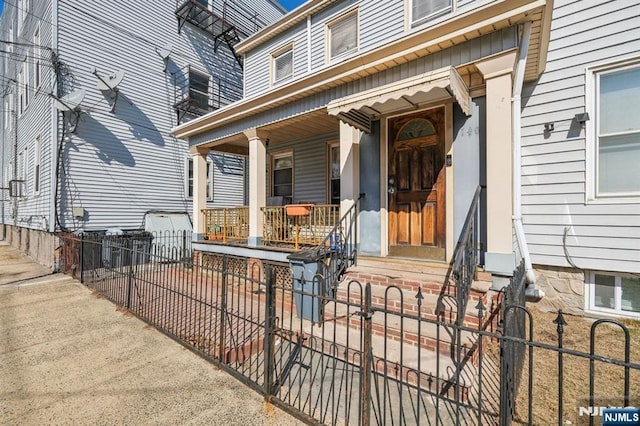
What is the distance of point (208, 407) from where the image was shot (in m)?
2.81

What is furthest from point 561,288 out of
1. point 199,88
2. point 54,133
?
point 199,88

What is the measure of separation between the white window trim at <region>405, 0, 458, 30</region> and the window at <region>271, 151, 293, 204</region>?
455 centimetres

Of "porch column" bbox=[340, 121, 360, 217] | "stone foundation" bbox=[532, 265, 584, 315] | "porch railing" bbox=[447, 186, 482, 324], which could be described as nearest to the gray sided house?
"porch column" bbox=[340, 121, 360, 217]

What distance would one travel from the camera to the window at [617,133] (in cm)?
445

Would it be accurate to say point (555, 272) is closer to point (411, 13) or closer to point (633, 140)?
point (633, 140)

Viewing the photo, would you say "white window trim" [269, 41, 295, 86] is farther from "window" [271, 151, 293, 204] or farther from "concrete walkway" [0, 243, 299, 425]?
"concrete walkway" [0, 243, 299, 425]

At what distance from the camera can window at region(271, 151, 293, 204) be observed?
9547mm

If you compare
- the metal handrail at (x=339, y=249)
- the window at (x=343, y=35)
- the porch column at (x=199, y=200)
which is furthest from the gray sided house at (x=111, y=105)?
the metal handrail at (x=339, y=249)

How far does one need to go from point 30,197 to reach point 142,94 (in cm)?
522

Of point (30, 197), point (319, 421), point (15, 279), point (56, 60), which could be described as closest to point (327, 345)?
point (319, 421)

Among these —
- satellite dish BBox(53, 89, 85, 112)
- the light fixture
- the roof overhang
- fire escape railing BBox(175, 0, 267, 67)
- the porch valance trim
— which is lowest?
the light fixture

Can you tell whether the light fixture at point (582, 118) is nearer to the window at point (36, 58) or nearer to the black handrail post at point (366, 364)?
the black handrail post at point (366, 364)

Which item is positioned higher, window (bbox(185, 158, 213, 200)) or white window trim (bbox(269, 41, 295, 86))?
white window trim (bbox(269, 41, 295, 86))

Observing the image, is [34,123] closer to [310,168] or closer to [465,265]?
[310,168]
